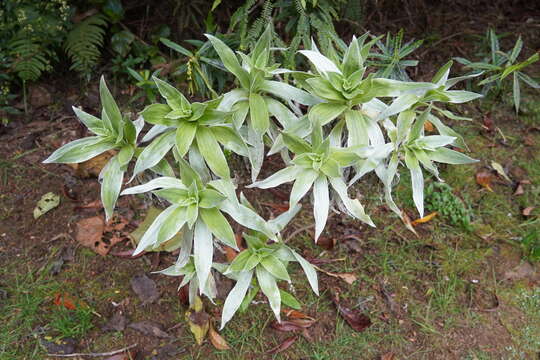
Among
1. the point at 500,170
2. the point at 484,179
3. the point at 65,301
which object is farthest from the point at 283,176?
the point at 500,170

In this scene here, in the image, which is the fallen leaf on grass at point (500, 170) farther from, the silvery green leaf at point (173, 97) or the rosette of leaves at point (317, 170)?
the silvery green leaf at point (173, 97)

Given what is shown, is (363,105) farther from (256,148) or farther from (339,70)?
(256,148)

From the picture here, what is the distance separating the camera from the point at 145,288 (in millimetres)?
2461

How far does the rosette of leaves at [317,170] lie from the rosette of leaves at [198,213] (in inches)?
4.4

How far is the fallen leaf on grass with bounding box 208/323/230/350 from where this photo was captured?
7.39 ft

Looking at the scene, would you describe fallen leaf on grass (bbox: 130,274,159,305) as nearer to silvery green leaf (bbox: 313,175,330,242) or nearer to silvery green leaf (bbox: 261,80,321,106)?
silvery green leaf (bbox: 313,175,330,242)

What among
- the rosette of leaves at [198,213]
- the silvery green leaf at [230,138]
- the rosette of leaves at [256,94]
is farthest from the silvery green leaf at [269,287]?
the silvery green leaf at [230,138]

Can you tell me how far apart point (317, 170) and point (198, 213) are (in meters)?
0.41

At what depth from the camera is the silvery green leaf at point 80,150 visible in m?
1.52

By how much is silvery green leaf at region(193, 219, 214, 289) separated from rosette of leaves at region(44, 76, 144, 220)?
0.30 m

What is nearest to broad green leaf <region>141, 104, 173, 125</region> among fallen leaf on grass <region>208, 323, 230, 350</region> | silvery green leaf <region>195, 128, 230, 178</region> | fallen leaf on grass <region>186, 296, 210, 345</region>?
silvery green leaf <region>195, 128, 230, 178</region>

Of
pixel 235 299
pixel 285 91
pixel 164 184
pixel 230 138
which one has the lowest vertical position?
pixel 235 299

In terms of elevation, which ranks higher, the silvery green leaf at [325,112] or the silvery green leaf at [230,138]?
the silvery green leaf at [325,112]

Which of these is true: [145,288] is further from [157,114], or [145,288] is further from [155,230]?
[157,114]
